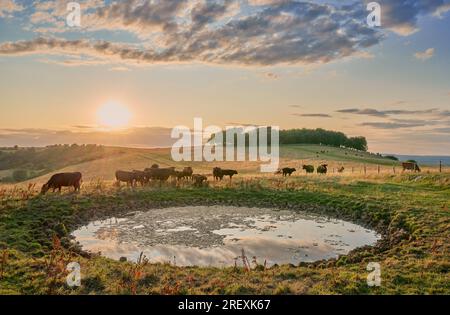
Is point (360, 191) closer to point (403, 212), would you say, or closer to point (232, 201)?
point (403, 212)

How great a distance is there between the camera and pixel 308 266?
13023mm

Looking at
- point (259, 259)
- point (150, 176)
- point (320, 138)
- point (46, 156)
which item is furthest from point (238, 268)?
point (320, 138)

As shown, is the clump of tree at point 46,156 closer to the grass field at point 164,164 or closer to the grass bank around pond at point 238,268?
the grass field at point 164,164

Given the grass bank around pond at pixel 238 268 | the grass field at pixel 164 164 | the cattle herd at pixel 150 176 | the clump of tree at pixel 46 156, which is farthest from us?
the clump of tree at pixel 46 156

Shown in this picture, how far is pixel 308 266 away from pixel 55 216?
1381cm

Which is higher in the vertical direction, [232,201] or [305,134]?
[305,134]

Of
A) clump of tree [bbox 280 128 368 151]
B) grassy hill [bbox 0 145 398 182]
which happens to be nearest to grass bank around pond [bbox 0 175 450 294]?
grassy hill [bbox 0 145 398 182]

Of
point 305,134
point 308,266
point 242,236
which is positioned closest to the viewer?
point 308,266

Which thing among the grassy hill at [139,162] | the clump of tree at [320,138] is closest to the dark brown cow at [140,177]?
the grassy hill at [139,162]

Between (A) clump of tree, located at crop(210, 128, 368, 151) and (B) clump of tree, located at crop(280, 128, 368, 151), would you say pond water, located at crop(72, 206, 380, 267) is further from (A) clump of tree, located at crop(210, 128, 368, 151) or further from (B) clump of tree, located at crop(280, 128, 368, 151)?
(B) clump of tree, located at crop(280, 128, 368, 151)

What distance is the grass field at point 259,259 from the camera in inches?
415

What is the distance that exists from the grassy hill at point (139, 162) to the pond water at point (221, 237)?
2478 centimetres

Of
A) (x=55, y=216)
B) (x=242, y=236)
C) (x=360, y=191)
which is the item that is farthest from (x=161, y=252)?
(x=360, y=191)

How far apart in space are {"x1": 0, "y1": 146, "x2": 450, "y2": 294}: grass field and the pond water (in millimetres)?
960
